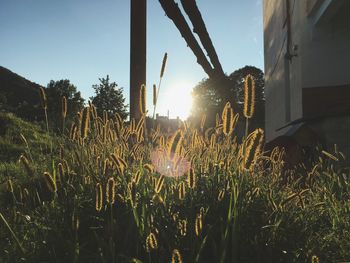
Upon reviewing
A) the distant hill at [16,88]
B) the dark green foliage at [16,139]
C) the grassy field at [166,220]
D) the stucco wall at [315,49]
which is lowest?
the grassy field at [166,220]

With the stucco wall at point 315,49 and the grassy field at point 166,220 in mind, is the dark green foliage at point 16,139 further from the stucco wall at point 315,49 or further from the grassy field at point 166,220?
the stucco wall at point 315,49

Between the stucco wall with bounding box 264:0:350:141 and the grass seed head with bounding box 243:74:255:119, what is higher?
the stucco wall with bounding box 264:0:350:141

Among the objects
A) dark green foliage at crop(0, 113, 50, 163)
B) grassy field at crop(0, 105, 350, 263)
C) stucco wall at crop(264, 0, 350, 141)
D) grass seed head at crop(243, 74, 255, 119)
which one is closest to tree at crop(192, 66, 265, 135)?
stucco wall at crop(264, 0, 350, 141)

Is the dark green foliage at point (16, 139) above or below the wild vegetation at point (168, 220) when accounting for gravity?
above

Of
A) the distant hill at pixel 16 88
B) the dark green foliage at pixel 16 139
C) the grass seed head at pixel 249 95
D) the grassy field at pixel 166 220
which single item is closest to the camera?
the grassy field at pixel 166 220

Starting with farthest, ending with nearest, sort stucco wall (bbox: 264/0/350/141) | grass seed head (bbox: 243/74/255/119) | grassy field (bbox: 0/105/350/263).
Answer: stucco wall (bbox: 264/0/350/141) < grass seed head (bbox: 243/74/255/119) < grassy field (bbox: 0/105/350/263)

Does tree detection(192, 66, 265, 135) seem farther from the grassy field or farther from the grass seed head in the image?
the grass seed head

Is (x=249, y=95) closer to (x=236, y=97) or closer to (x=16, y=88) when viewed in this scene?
(x=236, y=97)

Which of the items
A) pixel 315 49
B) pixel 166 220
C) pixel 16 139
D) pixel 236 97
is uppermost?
pixel 236 97

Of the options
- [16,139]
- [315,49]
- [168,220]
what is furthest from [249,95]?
[315,49]

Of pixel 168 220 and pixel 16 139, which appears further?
pixel 16 139

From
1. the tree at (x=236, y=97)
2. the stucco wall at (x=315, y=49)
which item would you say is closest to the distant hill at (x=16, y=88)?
the tree at (x=236, y=97)

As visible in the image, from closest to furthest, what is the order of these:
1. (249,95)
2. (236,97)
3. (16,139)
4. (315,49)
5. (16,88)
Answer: (249,95) < (16,139) < (315,49) < (236,97) < (16,88)

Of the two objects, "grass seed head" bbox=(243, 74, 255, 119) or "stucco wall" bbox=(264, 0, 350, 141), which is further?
"stucco wall" bbox=(264, 0, 350, 141)
